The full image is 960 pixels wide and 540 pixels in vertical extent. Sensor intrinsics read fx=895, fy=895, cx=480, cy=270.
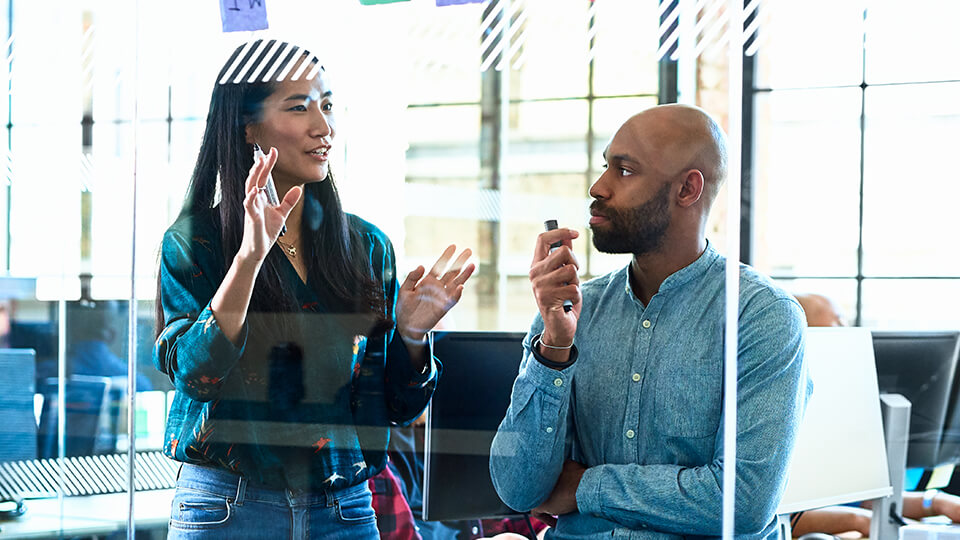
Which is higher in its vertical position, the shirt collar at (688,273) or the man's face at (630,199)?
the man's face at (630,199)

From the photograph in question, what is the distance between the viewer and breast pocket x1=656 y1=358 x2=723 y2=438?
1623 mm

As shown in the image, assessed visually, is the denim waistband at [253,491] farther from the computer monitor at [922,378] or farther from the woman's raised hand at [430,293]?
the computer monitor at [922,378]

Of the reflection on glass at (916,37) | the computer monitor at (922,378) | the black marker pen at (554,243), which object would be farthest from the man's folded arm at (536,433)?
the reflection on glass at (916,37)

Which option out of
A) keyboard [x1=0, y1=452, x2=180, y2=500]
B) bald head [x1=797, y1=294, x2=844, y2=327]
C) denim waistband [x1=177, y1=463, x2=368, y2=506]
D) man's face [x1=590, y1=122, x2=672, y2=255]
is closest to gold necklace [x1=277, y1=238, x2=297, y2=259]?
denim waistband [x1=177, y1=463, x2=368, y2=506]

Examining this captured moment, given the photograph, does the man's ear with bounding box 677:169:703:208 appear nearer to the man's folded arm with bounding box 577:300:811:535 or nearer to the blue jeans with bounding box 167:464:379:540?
the man's folded arm with bounding box 577:300:811:535

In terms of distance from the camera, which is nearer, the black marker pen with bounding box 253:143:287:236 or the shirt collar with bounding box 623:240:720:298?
the shirt collar with bounding box 623:240:720:298

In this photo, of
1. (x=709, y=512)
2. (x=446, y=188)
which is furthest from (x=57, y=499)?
(x=709, y=512)

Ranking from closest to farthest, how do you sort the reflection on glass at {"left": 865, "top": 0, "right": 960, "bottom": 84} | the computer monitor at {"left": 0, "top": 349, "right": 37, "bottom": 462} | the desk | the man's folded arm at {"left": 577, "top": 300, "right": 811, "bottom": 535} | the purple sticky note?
the man's folded arm at {"left": 577, "top": 300, "right": 811, "bottom": 535} → the reflection on glass at {"left": 865, "top": 0, "right": 960, "bottom": 84} → the purple sticky note → the desk → the computer monitor at {"left": 0, "top": 349, "right": 37, "bottom": 462}

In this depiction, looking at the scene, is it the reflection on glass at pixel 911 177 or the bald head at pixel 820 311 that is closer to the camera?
the reflection on glass at pixel 911 177

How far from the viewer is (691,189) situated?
167 cm

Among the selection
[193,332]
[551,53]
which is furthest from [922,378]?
[193,332]

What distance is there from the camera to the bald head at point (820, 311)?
6.54 ft

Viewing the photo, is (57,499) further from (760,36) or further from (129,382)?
(760,36)

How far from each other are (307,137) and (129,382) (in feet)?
2.83
